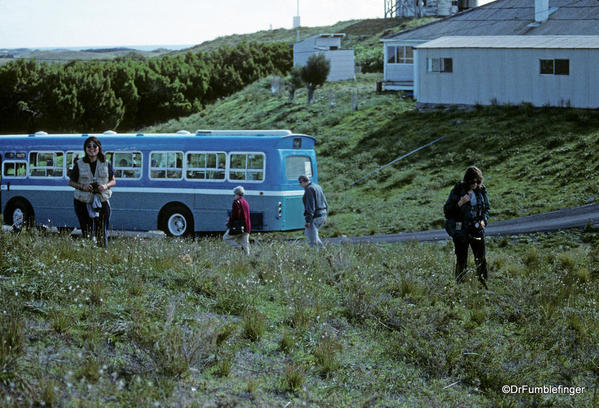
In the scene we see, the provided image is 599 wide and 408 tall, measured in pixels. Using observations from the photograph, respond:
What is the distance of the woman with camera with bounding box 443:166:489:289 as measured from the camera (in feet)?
36.5

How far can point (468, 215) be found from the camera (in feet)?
36.8

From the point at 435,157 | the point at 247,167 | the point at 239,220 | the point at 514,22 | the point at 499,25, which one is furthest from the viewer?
the point at 499,25

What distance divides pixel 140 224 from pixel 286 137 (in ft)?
16.4

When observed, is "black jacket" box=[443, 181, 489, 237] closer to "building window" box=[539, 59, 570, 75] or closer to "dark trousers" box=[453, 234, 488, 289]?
"dark trousers" box=[453, 234, 488, 289]

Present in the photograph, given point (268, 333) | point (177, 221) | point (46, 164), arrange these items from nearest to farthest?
point (268, 333), point (177, 221), point (46, 164)

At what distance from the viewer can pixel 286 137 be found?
800 inches

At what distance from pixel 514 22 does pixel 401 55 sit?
852 cm

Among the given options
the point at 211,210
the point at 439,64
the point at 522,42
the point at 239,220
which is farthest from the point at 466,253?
the point at 439,64

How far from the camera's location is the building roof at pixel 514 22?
131 feet

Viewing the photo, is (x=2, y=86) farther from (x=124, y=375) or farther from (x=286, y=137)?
(x=124, y=375)

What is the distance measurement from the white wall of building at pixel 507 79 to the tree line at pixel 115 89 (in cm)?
3736

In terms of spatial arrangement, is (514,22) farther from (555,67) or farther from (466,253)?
(466,253)

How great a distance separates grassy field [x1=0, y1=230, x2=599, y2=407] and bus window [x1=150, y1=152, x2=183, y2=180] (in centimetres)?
920

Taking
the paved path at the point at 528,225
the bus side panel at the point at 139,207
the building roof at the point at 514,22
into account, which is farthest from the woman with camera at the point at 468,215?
the building roof at the point at 514,22
